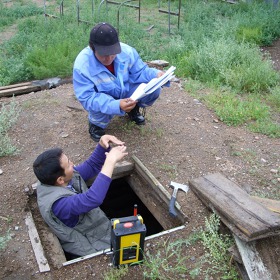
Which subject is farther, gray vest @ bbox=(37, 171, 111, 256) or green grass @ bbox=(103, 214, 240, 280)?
gray vest @ bbox=(37, 171, 111, 256)

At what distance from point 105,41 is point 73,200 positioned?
1.61m

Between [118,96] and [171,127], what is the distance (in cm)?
84

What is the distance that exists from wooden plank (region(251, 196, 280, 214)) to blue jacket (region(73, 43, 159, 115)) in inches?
62.1

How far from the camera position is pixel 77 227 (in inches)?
130

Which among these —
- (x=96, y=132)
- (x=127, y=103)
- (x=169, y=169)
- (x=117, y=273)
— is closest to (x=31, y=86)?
(x=96, y=132)

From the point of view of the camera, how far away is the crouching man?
302 cm

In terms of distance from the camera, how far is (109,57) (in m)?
3.94

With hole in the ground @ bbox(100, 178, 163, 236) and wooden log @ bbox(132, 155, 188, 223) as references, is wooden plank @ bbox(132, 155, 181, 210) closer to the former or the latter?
wooden log @ bbox(132, 155, 188, 223)

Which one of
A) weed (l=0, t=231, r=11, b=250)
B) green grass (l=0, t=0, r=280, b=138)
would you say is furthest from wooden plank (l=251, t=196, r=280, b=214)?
weed (l=0, t=231, r=11, b=250)

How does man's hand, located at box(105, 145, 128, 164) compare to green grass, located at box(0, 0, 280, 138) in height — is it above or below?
above

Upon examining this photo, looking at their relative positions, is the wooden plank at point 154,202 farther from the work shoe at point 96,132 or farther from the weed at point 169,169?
the work shoe at point 96,132

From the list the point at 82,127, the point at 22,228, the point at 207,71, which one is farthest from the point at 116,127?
the point at 207,71

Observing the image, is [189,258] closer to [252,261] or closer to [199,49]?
[252,261]

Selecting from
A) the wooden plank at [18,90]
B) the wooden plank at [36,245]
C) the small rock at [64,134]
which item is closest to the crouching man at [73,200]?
the wooden plank at [36,245]
